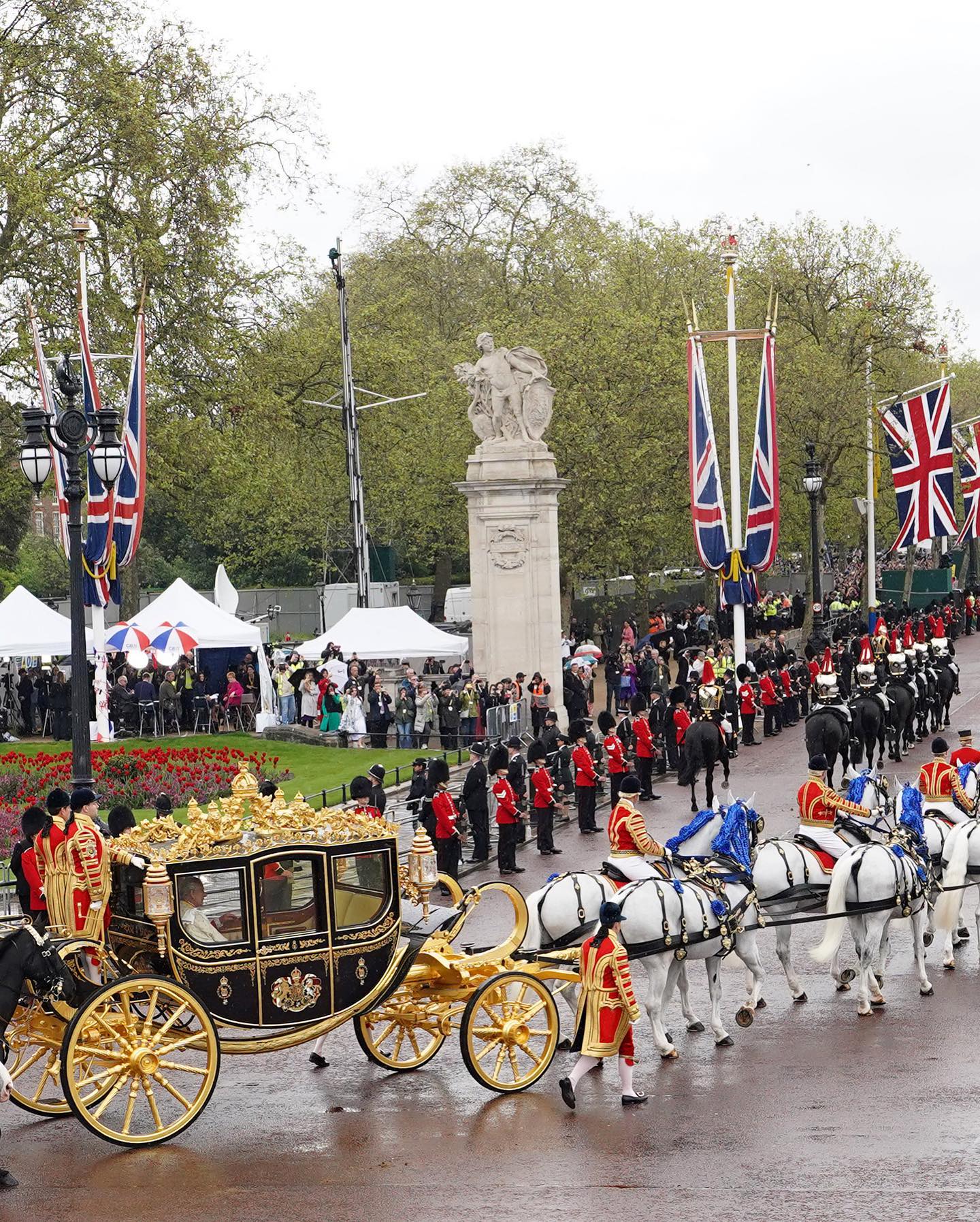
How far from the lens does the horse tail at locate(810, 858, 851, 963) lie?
13.4 meters

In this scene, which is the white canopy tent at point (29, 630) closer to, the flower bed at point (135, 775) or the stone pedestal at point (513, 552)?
the flower bed at point (135, 775)

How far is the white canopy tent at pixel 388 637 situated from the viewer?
31.6 meters

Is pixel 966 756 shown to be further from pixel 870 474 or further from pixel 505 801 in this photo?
pixel 870 474

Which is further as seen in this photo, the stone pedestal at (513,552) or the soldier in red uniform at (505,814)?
the stone pedestal at (513,552)

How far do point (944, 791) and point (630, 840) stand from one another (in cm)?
467

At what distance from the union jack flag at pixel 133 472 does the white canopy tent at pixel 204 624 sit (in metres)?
3.76

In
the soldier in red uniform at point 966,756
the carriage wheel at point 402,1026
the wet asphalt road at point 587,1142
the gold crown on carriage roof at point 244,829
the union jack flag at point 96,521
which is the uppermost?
the union jack flag at point 96,521

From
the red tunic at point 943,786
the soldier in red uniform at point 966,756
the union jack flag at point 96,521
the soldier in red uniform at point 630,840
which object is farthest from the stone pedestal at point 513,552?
the soldier in red uniform at point 630,840

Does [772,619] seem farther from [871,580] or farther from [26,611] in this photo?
[26,611]

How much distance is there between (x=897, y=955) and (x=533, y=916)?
15.6ft

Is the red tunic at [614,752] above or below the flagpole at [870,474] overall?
below

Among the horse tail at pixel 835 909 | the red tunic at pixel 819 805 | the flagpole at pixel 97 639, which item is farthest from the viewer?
the flagpole at pixel 97 639

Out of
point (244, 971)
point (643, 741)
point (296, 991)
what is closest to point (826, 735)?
point (643, 741)

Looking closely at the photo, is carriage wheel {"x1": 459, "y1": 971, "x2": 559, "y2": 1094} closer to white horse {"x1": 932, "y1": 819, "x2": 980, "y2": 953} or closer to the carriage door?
the carriage door
